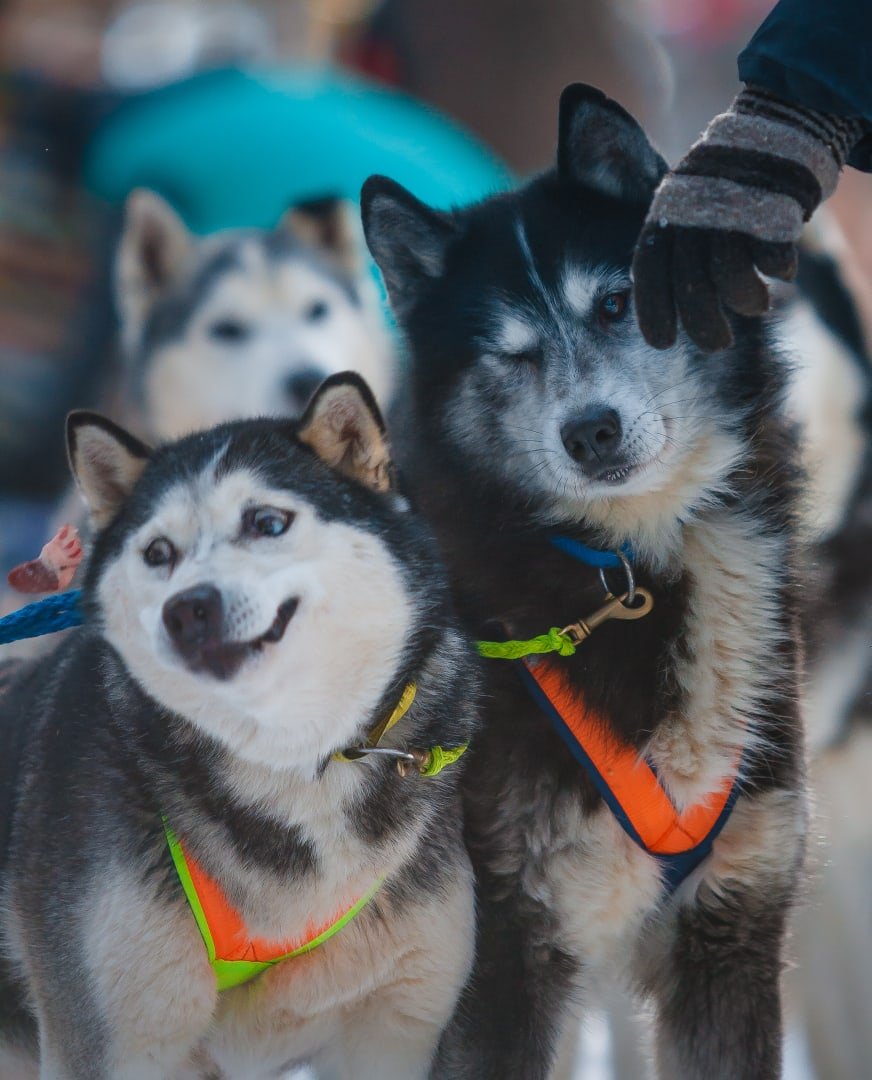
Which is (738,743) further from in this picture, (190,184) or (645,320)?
(190,184)

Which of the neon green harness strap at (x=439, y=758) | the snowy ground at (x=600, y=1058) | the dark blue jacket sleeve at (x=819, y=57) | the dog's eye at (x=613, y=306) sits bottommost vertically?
the snowy ground at (x=600, y=1058)

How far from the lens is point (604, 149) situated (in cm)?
106

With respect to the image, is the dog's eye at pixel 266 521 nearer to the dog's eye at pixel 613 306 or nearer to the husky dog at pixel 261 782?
the husky dog at pixel 261 782

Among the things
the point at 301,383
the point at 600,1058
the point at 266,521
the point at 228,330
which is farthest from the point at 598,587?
the point at 228,330

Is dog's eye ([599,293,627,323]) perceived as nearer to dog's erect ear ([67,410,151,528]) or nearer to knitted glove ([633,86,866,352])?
knitted glove ([633,86,866,352])

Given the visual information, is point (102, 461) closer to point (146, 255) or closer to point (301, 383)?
point (301, 383)

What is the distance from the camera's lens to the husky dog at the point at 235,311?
173 centimetres

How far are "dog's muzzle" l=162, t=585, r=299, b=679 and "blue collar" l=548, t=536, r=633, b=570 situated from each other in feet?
1.22

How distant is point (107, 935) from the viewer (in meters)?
0.96

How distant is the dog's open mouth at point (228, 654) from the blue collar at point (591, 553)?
365 mm

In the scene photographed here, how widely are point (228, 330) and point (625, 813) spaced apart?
1.19 metres

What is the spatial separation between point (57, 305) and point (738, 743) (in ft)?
5.87

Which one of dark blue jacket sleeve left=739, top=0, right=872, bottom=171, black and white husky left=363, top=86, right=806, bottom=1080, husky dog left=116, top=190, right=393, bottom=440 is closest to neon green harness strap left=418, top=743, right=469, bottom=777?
black and white husky left=363, top=86, right=806, bottom=1080

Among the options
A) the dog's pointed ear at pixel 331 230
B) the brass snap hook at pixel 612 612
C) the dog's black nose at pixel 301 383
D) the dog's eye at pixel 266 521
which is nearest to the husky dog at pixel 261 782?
the dog's eye at pixel 266 521
